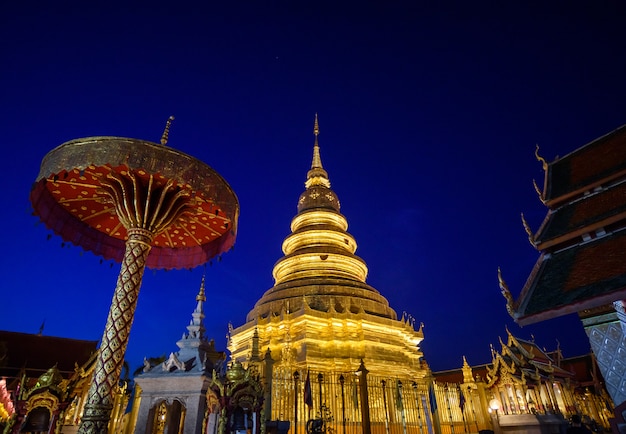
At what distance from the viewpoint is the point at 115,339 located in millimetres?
7383

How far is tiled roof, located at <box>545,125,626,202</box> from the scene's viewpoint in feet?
29.3

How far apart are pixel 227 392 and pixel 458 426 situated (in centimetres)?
1136

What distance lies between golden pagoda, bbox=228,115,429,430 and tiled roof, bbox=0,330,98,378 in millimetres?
7585

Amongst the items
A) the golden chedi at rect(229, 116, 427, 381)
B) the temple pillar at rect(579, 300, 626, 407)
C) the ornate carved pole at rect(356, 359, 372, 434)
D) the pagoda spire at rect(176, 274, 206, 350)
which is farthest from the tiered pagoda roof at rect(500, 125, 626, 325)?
the golden chedi at rect(229, 116, 427, 381)

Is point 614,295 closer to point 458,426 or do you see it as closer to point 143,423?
point 143,423

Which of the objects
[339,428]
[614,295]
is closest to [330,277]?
[339,428]

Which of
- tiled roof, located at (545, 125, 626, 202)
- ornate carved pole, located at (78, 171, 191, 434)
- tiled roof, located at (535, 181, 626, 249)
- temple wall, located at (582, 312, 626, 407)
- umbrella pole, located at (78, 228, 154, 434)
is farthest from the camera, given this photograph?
tiled roof, located at (545, 125, 626, 202)

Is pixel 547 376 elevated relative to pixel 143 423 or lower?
elevated

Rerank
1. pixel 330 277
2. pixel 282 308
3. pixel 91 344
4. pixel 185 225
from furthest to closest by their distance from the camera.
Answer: pixel 330 277 → pixel 282 308 → pixel 91 344 → pixel 185 225

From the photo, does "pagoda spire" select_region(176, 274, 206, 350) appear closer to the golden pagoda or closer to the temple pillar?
the golden pagoda

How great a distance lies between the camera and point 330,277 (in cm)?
2189

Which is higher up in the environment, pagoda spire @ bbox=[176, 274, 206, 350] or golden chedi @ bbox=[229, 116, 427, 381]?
golden chedi @ bbox=[229, 116, 427, 381]

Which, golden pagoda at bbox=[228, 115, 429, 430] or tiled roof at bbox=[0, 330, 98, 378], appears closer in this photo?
tiled roof at bbox=[0, 330, 98, 378]

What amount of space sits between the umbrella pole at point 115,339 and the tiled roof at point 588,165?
1052 cm
